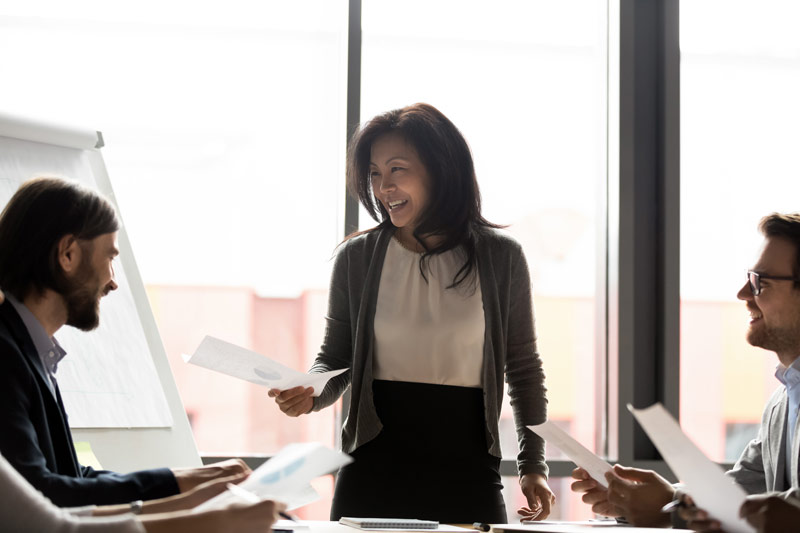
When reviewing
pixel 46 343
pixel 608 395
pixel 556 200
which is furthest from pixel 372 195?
pixel 608 395

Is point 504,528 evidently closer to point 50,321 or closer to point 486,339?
point 486,339

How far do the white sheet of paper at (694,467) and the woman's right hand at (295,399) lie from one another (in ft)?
3.10

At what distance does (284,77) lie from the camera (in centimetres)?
341

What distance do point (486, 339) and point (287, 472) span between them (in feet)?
3.12

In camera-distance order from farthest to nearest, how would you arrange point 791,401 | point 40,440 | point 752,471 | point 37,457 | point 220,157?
point 220,157, point 752,471, point 791,401, point 40,440, point 37,457

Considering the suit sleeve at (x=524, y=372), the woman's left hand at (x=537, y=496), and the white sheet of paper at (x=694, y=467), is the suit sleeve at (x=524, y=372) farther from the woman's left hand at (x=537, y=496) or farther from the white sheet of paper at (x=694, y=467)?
the white sheet of paper at (x=694, y=467)

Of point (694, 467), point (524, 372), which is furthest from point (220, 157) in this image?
point (694, 467)

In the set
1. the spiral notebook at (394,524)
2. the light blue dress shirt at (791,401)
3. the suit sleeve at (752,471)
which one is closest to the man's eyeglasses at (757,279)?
the light blue dress shirt at (791,401)

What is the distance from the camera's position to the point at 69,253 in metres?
1.64

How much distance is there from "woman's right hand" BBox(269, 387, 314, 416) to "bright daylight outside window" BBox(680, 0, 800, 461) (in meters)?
2.01

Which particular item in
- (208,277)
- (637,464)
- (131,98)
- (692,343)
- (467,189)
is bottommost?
(637,464)

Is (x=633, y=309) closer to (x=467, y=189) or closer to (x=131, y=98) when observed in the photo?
(x=467, y=189)

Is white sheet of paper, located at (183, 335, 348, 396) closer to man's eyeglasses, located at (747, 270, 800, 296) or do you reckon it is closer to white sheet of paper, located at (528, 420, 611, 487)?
white sheet of paper, located at (528, 420, 611, 487)

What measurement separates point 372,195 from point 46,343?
3.49 ft
